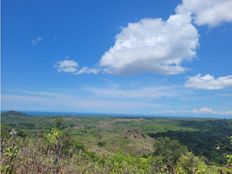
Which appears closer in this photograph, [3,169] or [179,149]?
[3,169]

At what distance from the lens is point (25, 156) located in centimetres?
942

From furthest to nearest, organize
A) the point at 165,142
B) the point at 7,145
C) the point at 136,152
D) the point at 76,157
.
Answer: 1. the point at 136,152
2. the point at 165,142
3. the point at 76,157
4. the point at 7,145

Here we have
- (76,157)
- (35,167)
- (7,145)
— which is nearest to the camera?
(35,167)

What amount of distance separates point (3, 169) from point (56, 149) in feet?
7.53

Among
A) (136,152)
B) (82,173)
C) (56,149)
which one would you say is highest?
(56,149)

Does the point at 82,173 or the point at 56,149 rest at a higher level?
the point at 56,149


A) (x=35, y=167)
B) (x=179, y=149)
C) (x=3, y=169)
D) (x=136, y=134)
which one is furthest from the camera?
(x=136, y=134)

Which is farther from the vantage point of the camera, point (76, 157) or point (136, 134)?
point (136, 134)

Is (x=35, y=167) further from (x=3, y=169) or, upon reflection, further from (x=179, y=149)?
(x=179, y=149)

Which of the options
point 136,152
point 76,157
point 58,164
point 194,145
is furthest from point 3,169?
point 194,145

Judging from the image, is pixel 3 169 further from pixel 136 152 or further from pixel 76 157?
pixel 136 152

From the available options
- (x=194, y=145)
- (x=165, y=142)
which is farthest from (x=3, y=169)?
(x=194, y=145)

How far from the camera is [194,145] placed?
175m

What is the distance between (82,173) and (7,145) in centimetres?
234
